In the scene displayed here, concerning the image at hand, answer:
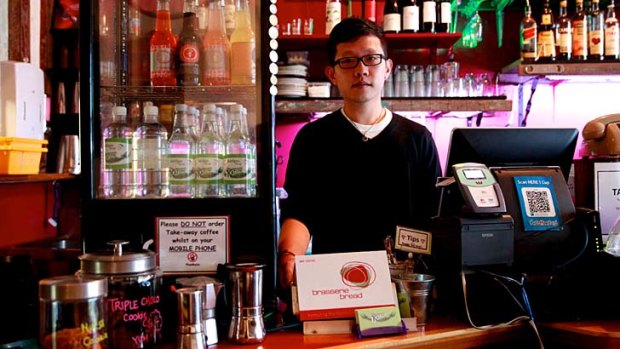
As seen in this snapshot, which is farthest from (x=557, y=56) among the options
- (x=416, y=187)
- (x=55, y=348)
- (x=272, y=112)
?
(x=55, y=348)

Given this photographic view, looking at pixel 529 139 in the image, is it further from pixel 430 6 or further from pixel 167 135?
pixel 430 6

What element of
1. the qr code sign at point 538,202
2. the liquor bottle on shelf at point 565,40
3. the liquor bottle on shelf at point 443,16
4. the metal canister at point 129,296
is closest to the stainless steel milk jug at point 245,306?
the metal canister at point 129,296

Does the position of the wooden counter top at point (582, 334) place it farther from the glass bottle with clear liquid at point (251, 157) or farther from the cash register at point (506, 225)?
the glass bottle with clear liquid at point (251, 157)

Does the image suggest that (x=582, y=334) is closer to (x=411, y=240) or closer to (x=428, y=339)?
(x=428, y=339)

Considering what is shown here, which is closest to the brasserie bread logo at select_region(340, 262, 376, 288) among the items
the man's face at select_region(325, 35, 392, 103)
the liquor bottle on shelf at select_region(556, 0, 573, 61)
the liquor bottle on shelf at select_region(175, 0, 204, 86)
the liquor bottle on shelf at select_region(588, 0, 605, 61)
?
the liquor bottle on shelf at select_region(175, 0, 204, 86)

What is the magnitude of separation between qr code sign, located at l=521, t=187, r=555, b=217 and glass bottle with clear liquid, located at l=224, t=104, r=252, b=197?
0.80 m

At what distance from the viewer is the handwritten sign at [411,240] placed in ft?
5.82

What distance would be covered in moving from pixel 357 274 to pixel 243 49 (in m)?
0.78

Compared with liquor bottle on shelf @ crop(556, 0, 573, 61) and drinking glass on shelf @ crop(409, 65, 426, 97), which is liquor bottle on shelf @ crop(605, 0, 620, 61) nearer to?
liquor bottle on shelf @ crop(556, 0, 573, 61)

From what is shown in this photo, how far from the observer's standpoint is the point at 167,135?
184 centimetres

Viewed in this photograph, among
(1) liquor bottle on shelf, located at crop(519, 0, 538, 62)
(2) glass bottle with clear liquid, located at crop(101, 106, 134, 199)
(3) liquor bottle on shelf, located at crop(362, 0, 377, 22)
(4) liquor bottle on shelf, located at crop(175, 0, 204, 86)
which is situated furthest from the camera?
(3) liquor bottle on shelf, located at crop(362, 0, 377, 22)

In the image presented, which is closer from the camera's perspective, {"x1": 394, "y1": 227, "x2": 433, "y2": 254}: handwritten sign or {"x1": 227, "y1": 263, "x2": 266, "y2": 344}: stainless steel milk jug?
{"x1": 227, "y1": 263, "x2": 266, "y2": 344}: stainless steel milk jug

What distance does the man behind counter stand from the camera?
2361 mm

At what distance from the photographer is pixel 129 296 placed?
1.32 metres
